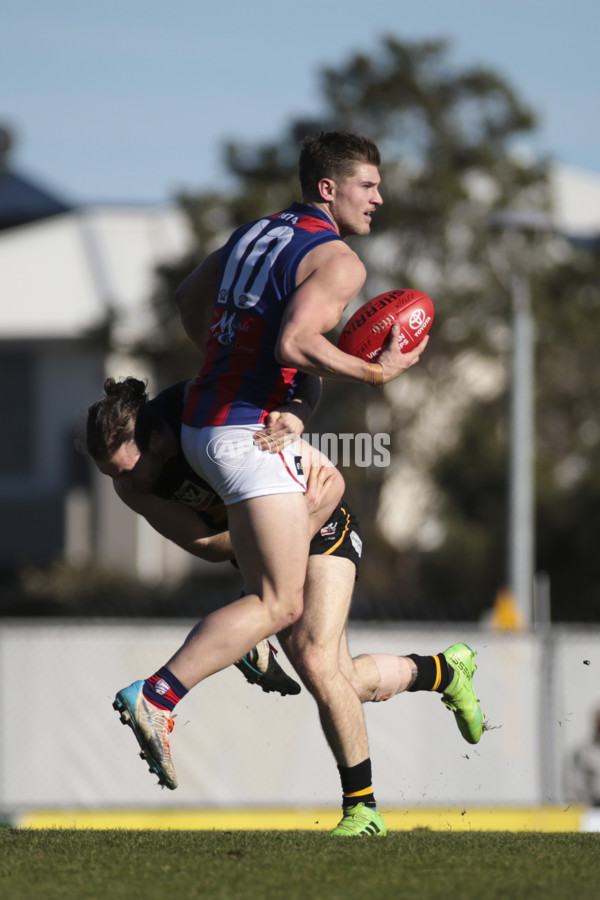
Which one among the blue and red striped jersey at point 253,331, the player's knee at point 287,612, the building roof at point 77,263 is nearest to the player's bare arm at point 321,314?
the blue and red striped jersey at point 253,331

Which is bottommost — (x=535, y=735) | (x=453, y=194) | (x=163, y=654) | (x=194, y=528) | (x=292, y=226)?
(x=535, y=735)

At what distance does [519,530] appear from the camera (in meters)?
16.5

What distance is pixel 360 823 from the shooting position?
5.46 m

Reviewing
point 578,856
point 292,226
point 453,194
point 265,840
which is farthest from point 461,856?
point 453,194

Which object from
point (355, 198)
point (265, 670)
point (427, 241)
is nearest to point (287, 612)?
point (265, 670)

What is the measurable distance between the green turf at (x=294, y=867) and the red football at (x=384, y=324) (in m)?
1.85

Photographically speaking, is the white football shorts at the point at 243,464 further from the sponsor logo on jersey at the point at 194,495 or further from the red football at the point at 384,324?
the red football at the point at 384,324

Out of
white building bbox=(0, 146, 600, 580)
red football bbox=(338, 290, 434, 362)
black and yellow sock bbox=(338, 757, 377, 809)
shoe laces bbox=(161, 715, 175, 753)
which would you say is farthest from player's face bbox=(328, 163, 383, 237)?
white building bbox=(0, 146, 600, 580)


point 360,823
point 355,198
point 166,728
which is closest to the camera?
point 166,728

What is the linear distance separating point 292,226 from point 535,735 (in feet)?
23.2

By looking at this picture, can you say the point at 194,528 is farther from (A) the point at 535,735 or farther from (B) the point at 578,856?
(A) the point at 535,735

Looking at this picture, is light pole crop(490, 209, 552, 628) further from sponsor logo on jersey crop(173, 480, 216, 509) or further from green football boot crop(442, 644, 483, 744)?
sponsor logo on jersey crop(173, 480, 216, 509)

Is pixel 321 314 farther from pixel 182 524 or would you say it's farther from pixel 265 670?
pixel 265 670

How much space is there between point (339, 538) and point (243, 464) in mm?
747
